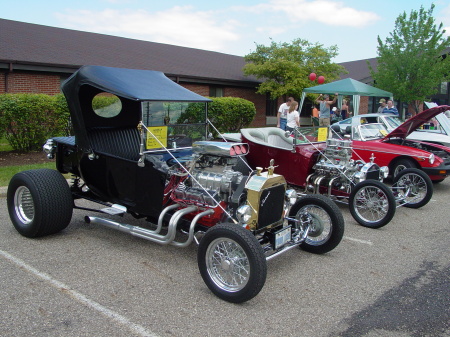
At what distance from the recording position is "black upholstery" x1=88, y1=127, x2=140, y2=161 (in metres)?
5.29

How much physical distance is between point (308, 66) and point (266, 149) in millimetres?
14982

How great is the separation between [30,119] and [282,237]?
8372 millimetres

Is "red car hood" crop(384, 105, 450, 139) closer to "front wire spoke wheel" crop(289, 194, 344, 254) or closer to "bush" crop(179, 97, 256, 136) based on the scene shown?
"front wire spoke wheel" crop(289, 194, 344, 254)

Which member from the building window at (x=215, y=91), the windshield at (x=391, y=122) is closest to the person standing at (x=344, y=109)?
the building window at (x=215, y=91)

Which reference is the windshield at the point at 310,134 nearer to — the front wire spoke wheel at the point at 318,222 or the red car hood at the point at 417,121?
the red car hood at the point at 417,121

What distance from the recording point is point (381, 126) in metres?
9.98

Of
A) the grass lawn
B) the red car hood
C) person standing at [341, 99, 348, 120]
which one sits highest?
person standing at [341, 99, 348, 120]

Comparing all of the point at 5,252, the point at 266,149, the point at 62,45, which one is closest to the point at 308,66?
the point at 62,45

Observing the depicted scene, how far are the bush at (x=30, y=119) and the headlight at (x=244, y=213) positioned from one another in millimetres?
7930

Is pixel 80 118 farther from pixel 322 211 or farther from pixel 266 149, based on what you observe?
pixel 266 149

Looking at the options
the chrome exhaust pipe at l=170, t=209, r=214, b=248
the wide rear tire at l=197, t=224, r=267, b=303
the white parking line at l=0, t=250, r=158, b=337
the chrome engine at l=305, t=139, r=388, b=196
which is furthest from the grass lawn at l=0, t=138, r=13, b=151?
the wide rear tire at l=197, t=224, r=267, b=303

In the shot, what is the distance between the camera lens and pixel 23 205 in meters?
5.25

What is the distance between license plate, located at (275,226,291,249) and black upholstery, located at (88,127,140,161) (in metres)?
2.07

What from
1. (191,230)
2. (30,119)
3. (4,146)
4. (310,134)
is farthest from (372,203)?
(4,146)
